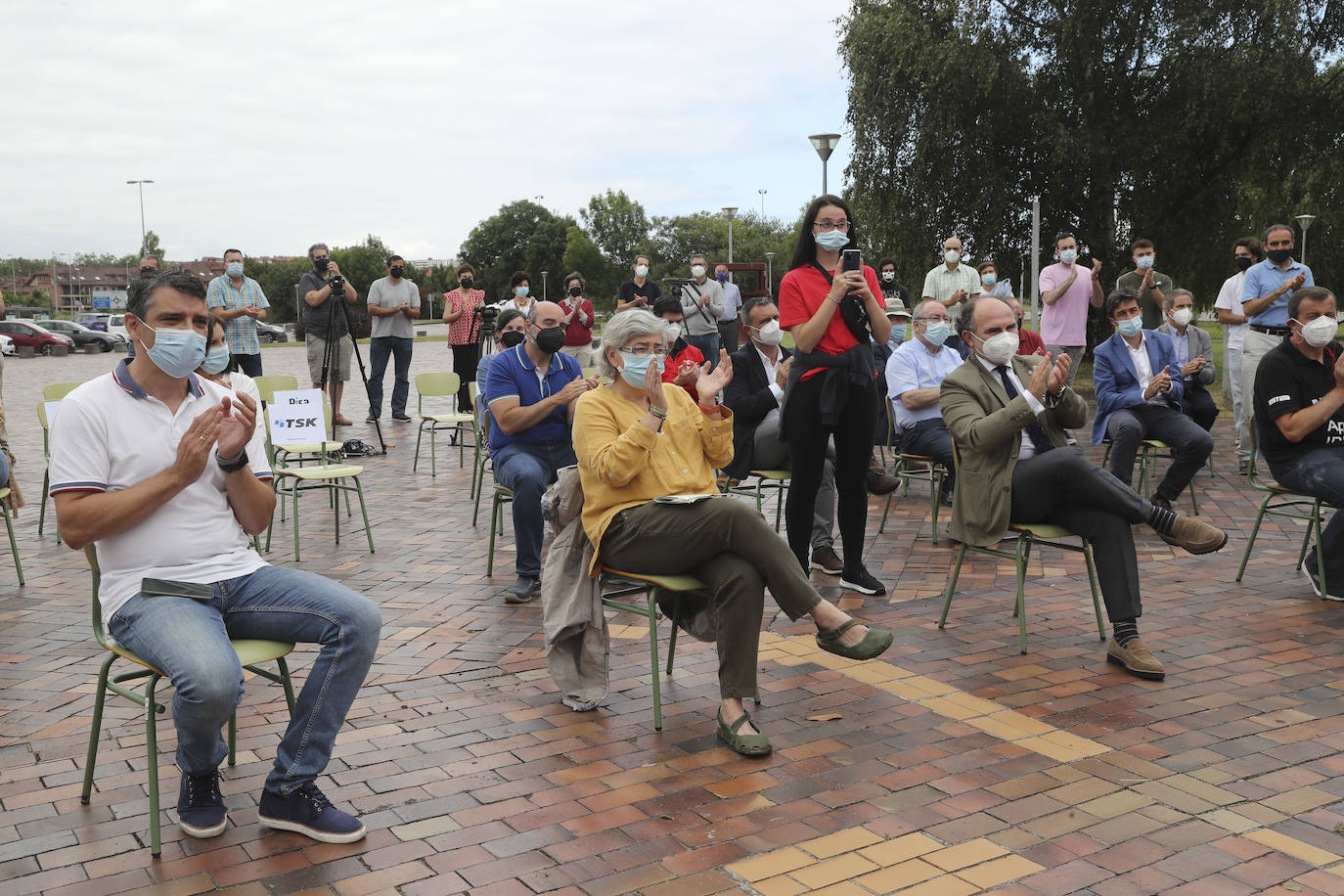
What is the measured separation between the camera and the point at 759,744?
3988 mm

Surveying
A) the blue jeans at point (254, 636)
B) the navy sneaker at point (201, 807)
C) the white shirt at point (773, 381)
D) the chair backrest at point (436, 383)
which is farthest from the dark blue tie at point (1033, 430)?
the chair backrest at point (436, 383)

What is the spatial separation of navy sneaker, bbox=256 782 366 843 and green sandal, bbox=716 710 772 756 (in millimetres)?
1333

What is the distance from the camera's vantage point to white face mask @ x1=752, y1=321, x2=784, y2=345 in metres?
7.57

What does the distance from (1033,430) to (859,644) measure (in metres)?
1.88

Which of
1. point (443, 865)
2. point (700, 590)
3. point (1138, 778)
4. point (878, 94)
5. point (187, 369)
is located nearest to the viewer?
point (443, 865)

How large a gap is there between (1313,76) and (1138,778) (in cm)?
1886

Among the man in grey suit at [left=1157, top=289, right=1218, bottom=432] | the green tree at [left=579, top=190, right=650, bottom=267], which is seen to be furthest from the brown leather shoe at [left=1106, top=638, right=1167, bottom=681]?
the green tree at [left=579, top=190, right=650, bottom=267]

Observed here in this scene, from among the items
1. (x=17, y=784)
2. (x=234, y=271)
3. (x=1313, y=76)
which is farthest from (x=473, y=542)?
(x=1313, y=76)

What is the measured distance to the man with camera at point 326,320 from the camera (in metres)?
12.6

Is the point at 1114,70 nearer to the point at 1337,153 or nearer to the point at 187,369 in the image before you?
the point at 1337,153

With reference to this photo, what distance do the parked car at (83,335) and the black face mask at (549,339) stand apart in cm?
4699

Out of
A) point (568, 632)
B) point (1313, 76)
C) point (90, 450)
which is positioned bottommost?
point (568, 632)

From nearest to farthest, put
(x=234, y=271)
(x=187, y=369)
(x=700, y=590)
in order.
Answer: (x=187, y=369), (x=700, y=590), (x=234, y=271)

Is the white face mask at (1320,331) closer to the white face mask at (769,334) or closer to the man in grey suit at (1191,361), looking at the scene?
the man in grey suit at (1191,361)
